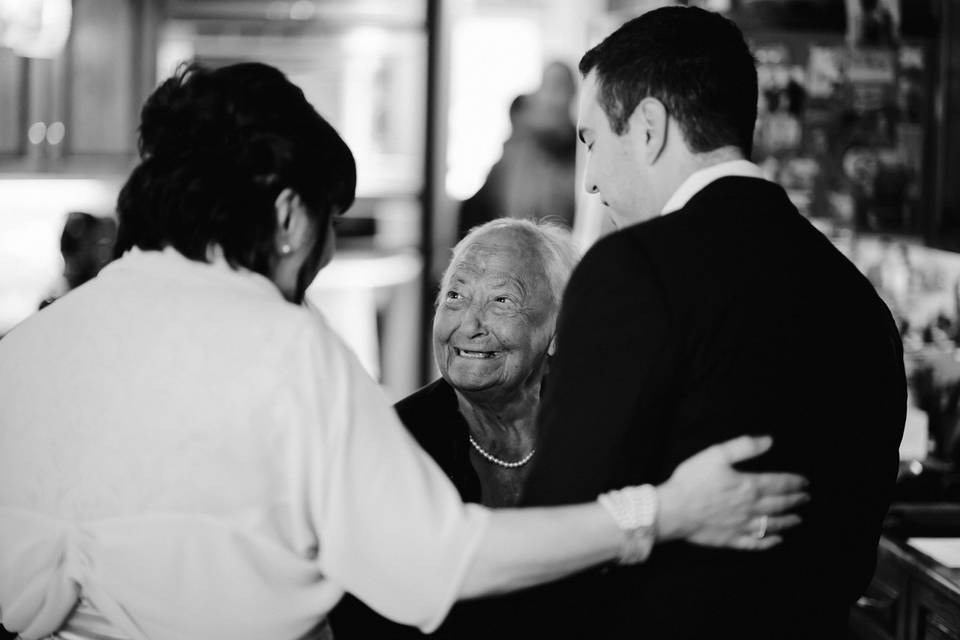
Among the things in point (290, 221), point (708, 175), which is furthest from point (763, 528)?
point (290, 221)

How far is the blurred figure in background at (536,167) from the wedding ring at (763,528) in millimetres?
4653

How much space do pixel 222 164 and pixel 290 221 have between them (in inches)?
4.2

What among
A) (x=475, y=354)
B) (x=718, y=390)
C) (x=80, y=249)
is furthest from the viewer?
(x=80, y=249)

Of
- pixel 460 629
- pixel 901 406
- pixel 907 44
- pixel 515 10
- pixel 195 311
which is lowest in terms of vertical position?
pixel 460 629

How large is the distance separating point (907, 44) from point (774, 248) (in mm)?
2575

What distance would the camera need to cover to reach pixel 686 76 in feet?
5.21

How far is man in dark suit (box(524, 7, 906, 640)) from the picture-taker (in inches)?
58.4

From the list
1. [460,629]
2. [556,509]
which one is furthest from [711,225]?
[460,629]

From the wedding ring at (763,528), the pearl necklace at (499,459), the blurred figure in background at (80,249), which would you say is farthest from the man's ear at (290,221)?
the blurred figure in background at (80,249)

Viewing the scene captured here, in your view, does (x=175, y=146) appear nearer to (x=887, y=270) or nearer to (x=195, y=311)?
(x=195, y=311)

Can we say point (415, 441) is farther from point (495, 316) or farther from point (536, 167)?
point (536, 167)

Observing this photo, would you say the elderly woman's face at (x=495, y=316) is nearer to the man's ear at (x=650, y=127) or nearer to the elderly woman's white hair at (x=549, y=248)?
the elderly woman's white hair at (x=549, y=248)

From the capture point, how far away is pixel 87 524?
1431 millimetres

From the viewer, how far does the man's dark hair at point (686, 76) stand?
1589 millimetres
